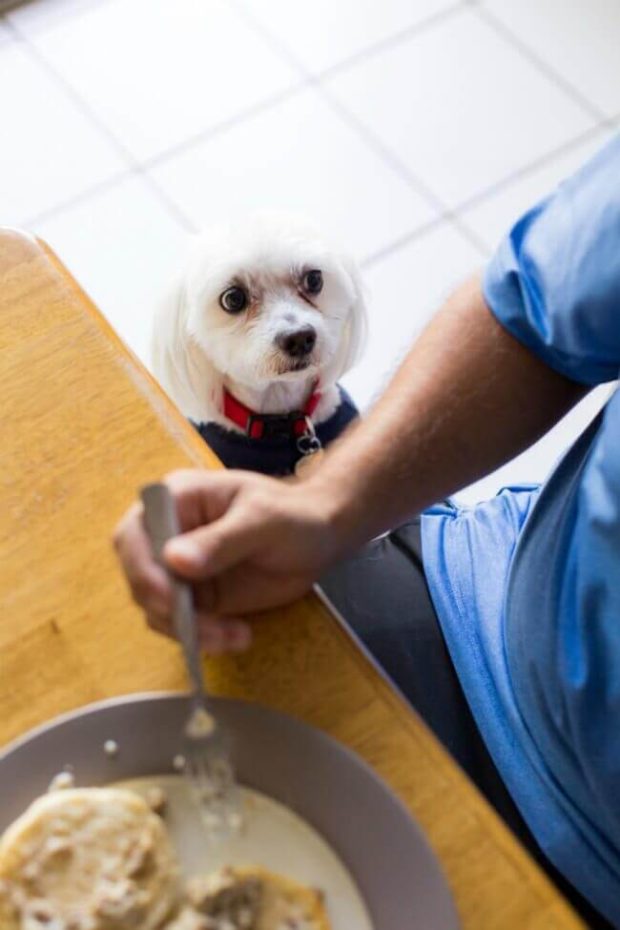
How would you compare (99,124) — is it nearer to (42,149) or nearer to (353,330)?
(42,149)

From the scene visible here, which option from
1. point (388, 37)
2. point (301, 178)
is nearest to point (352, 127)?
point (301, 178)

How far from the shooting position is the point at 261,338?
53.8 inches

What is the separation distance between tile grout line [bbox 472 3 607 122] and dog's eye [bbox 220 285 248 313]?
945 millimetres

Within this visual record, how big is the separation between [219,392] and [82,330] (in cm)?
59

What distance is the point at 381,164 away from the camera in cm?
197

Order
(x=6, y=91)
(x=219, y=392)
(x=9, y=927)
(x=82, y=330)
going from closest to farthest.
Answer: (x=9, y=927)
(x=82, y=330)
(x=219, y=392)
(x=6, y=91)

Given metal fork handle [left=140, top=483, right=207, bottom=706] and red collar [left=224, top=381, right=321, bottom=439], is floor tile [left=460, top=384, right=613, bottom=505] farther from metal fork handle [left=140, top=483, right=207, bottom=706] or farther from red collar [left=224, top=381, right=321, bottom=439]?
metal fork handle [left=140, top=483, right=207, bottom=706]

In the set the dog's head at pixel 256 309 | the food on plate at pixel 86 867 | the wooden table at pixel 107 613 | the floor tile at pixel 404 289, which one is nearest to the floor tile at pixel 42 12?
the floor tile at pixel 404 289

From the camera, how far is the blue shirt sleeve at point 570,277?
2.49 feet

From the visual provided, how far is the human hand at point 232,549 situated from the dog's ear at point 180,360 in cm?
68

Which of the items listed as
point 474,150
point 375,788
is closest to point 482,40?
point 474,150

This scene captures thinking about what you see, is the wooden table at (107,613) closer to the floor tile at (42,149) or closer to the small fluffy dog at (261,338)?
the small fluffy dog at (261,338)

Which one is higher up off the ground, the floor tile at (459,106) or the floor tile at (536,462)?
the floor tile at (459,106)

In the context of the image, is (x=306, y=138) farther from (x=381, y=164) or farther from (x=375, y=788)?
(x=375, y=788)
